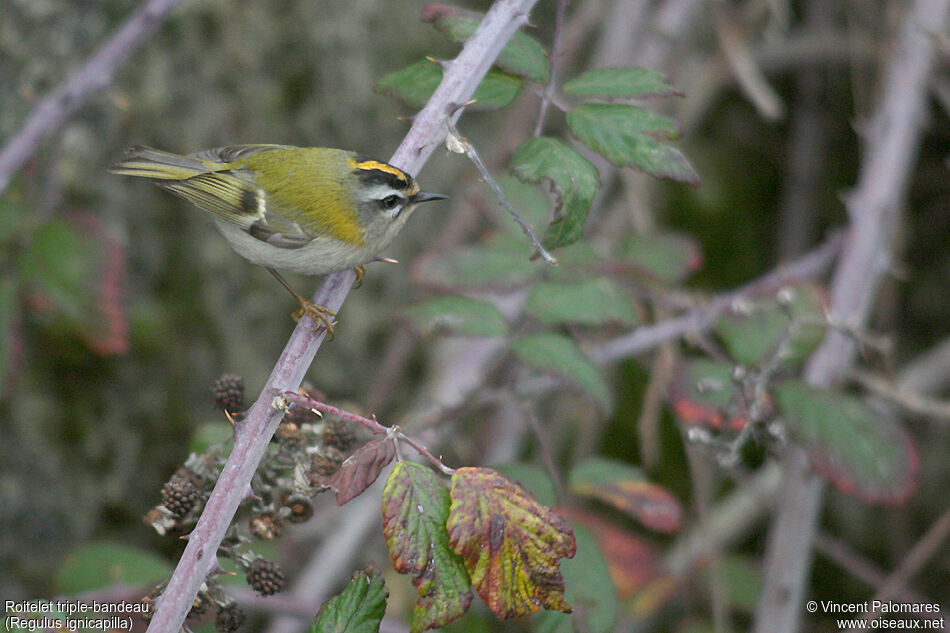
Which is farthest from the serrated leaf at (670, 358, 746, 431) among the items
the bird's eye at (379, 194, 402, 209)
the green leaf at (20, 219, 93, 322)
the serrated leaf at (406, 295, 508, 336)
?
the green leaf at (20, 219, 93, 322)

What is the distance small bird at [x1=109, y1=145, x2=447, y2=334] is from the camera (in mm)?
2209

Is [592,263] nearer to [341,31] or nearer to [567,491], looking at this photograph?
[567,491]

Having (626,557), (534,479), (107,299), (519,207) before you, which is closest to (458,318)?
(534,479)

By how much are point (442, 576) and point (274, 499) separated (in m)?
0.50

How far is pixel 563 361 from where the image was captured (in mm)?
1989

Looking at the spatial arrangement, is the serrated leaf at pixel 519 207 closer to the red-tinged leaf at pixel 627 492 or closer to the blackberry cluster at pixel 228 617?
the red-tinged leaf at pixel 627 492

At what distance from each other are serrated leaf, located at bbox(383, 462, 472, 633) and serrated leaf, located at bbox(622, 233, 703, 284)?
1.41m

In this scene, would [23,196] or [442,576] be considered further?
[23,196]

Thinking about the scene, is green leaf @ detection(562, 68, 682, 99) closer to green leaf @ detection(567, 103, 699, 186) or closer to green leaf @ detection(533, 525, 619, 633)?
green leaf @ detection(567, 103, 699, 186)

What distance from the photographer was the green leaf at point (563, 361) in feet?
6.43

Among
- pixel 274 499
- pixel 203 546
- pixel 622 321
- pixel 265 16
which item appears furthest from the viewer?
pixel 265 16

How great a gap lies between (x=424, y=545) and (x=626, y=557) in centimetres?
223

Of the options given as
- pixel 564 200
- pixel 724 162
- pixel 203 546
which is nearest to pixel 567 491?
pixel 564 200

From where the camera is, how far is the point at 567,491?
2.22 m
